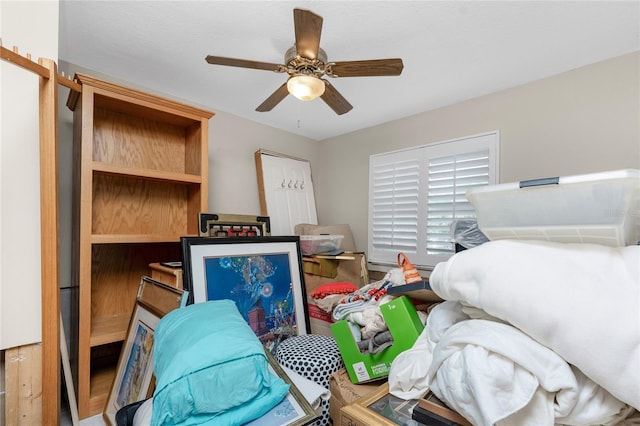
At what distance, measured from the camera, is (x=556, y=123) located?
6.88 feet

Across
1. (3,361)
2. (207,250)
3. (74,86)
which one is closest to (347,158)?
(207,250)

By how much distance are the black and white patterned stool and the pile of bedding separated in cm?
86

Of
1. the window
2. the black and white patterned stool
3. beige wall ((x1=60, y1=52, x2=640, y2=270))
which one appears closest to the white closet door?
beige wall ((x1=60, y1=52, x2=640, y2=270))

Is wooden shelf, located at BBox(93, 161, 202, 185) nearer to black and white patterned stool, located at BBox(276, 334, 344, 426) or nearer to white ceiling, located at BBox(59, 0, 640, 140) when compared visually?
white ceiling, located at BBox(59, 0, 640, 140)

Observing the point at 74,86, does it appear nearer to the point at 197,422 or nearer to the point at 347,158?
the point at 197,422

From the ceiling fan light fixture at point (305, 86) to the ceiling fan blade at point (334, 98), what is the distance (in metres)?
0.07

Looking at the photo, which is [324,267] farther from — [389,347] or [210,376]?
[210,376]

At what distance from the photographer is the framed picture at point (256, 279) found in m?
1.82

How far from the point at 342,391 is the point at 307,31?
167 centimetres

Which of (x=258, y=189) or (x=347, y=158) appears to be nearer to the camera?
(x=258, y=189)

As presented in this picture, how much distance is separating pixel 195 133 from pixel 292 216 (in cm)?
129

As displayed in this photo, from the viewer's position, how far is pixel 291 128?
3.32 m

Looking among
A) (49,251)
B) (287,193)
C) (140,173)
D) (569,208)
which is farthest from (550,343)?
(287,193)

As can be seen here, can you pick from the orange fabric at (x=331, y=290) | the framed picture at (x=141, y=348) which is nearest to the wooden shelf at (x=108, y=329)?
the framed picture at (x=141, y=348)
